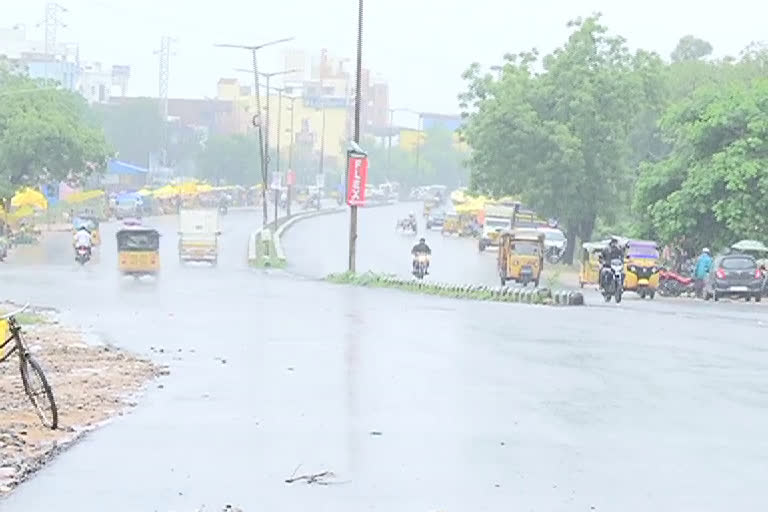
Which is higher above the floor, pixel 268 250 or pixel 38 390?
pixel 38 390

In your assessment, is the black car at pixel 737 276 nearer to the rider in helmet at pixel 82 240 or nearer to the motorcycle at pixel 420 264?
the motorcycle at pixel 420 264

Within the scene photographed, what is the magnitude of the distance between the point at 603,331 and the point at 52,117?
5698 centimetres

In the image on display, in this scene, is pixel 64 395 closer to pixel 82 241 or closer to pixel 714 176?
pixel 714 176

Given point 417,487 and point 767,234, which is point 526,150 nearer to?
point 767,234

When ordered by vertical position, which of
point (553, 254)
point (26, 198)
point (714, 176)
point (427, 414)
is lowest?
point (553, 254)

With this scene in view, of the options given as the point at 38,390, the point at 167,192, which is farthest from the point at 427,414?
the point at 167,192

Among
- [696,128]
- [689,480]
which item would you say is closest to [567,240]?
[696,128]

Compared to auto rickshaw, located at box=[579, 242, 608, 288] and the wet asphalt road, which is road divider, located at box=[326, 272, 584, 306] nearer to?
the wet asphalt road

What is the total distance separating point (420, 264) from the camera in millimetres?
52812

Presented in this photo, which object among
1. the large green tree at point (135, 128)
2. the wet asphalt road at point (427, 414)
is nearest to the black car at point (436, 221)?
the large green tree at point (135, 128)

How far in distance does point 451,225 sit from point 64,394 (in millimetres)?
92087

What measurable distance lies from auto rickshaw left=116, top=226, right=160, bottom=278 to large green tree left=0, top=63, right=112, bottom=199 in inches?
1077

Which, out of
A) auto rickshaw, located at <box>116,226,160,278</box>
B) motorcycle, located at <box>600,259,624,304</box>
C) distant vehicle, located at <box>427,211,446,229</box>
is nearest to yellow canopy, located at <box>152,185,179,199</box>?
distant vehicle, located at <box>427,211,446,229</box>

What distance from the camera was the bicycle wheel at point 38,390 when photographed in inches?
568
